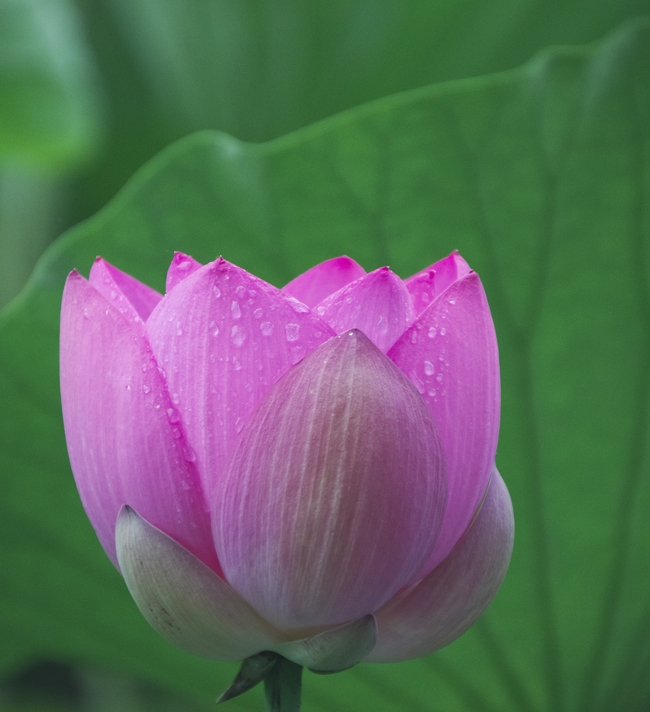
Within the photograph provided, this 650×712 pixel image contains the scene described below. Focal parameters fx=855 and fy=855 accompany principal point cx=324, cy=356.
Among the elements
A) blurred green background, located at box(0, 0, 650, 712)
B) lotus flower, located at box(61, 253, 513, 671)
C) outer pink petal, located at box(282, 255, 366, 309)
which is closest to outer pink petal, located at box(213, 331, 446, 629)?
lotus flower, located at box(61, 253, 513, 671)

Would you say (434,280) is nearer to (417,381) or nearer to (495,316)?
(417,381)

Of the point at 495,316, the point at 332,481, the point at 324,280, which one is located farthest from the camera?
the point at 495,316

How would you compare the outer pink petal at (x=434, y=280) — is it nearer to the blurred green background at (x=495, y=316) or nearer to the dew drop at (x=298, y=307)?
the dew drop at (x=298, y=307)

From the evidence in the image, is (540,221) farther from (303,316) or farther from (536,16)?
(536,16)

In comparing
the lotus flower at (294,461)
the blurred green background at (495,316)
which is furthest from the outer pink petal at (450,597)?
the blurred green background at (495,316)

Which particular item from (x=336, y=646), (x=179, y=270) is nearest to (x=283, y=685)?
(x=336, y=646)

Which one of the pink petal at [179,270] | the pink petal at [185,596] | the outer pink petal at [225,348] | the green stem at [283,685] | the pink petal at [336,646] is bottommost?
the green stem at [283,685]
